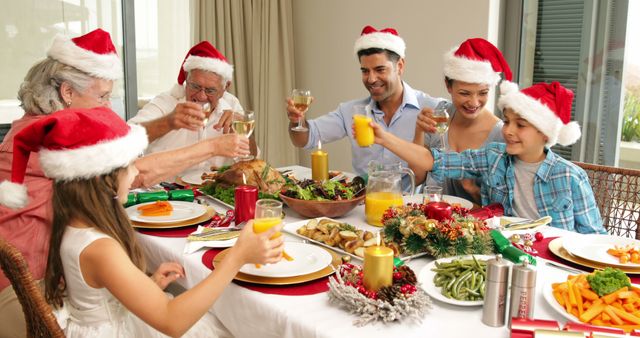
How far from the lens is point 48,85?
85.6 inches

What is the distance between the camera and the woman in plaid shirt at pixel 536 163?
199 cm

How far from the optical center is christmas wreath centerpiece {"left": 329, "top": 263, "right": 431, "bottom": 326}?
3.80ft

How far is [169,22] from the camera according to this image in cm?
431

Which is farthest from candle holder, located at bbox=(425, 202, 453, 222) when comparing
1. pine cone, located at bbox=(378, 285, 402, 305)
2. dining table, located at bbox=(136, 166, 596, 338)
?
pine cone, located at bbox=(378, 285, 402, 305)

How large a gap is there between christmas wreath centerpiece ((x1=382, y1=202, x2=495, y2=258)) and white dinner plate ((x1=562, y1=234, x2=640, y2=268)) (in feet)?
0.78

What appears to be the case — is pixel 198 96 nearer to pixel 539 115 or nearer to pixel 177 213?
pixel 177 213

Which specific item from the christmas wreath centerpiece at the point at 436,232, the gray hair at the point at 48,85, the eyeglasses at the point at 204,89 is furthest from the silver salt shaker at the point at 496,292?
the eyeglasses at the point at 204,89

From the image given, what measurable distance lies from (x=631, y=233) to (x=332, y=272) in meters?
1.59

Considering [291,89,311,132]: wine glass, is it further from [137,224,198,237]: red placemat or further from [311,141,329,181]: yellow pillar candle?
[137,224,198,237]: red placemat

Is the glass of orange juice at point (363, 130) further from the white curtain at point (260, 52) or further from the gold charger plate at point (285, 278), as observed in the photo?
the white curtain at point (260, 52)

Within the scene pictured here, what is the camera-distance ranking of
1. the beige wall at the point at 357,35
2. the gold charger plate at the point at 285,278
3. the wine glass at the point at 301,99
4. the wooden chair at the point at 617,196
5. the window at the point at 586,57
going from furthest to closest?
the beige wall at the point at 357,35 < the window at the point at 586,57 < the wine glass at the point at 301,99 < the wooden chair at the point at 617,196 < the gold charger plate at the point at 285,278

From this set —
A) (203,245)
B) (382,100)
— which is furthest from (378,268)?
(382,100)

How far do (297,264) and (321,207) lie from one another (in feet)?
1.48

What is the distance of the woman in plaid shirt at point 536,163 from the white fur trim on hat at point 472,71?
0.87 ft
